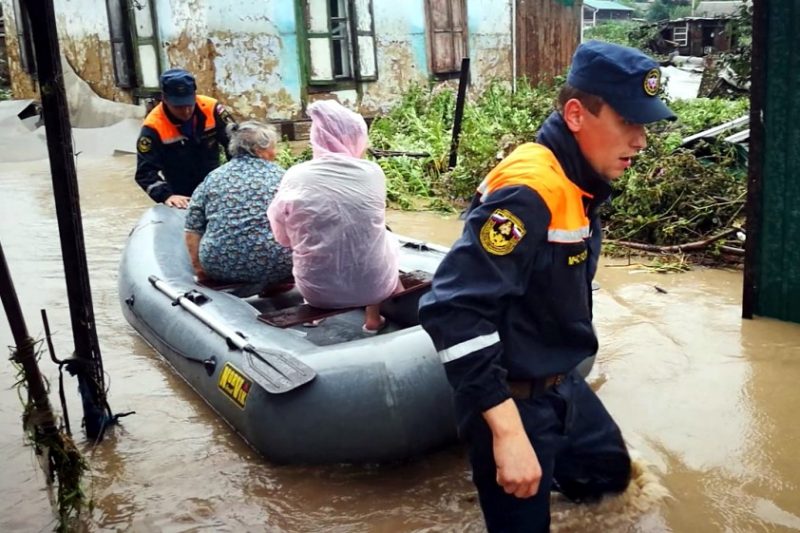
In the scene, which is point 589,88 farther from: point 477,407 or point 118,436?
point 118,436

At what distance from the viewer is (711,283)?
5.57 m

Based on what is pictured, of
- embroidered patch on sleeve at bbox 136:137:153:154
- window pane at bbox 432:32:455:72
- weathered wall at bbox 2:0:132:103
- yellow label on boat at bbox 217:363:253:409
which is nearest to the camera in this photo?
yellow label on boat at bbox 217:363:253:409

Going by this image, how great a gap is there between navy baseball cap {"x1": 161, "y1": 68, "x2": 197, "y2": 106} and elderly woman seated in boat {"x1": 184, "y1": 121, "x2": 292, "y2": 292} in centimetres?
135

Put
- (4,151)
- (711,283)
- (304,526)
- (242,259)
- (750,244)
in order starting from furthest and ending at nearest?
(4,151) → (711,283) → (750,244) → (242,259) → (304,526)

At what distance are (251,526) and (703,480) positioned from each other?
5.66ft

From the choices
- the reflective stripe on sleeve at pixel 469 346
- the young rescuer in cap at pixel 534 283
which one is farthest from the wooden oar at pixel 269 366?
the reflective stripe on sleeve at pixel 469 346

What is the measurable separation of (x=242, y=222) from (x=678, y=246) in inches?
140

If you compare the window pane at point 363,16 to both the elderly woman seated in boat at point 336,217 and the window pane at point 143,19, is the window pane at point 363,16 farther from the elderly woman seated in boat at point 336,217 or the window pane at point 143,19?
the elderly woman seated in boat at point 336,217

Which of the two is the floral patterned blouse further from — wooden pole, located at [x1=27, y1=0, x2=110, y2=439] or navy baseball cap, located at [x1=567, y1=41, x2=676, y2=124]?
navy baseball cap, located at [x1=567, y1=41, x2=676, y2=124]

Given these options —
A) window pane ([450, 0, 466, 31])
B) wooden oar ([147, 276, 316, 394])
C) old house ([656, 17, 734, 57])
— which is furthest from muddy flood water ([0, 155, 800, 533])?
old house ([656, 17, 734, 57])

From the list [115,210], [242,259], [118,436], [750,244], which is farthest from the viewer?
[115,210]

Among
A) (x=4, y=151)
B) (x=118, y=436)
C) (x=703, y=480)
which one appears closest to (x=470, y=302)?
(x=703, y=480)

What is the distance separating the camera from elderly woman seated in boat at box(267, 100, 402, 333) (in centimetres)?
361

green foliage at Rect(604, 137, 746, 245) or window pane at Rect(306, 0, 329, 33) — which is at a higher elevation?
window pane at Rect(306, 0, 329, 33)
